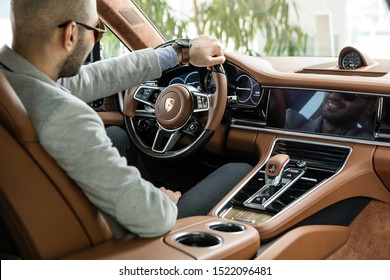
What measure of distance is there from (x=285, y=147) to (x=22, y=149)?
1.37 m

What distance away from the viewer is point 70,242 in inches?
56.5

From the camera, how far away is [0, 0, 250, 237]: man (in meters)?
1.40

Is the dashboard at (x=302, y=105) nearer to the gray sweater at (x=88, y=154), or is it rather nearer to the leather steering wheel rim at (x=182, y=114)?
the leather steering wheel rim at (x=182, y=114)

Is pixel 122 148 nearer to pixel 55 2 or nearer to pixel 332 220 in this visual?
pixel 332 220

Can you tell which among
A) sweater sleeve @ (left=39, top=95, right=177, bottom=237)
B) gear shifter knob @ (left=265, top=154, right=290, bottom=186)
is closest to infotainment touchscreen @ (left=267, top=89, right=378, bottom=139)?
gear shifter knob @ (left=265, top=154, right=290, bottom=186)

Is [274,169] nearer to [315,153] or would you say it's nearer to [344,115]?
[315,153]

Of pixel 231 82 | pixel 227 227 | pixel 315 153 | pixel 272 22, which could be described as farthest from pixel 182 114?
pixel 272 22

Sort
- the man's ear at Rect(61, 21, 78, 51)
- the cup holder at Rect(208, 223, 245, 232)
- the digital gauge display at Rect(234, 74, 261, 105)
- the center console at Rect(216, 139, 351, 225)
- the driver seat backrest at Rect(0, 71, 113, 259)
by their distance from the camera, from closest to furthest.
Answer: the driver seat backrest at Rect(0, 71, 113, 259), the man's ear at Rect(61, 21, 78, 51), the cup holder at Rect(208, 223, 245, 232), the center console at Rect(216, 139, 351, 225), the digital gauge display at Rect(234, 74, 261, 105)

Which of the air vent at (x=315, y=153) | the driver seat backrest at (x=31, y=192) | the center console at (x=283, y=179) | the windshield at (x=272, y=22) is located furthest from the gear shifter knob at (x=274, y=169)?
the windshield at (x=272, y=22)

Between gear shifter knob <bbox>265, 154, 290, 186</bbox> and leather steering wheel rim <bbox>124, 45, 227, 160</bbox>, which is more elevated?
leather steering wheel rim <bbox>124, 45, 227, 160</bbox>

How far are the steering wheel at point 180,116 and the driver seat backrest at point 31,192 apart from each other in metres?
1.10

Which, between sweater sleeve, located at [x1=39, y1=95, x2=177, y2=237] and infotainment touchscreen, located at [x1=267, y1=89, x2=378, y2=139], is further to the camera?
infotainment touchscreen, located at [x1=267, y1=89, x2=378, y2=139]

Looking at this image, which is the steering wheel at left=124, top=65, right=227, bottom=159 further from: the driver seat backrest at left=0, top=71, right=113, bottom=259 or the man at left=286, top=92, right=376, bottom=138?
the driver seat backrest at left=0, top=71, right=113, bottom=259

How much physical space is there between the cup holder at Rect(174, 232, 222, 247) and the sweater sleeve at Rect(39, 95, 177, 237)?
12cm
